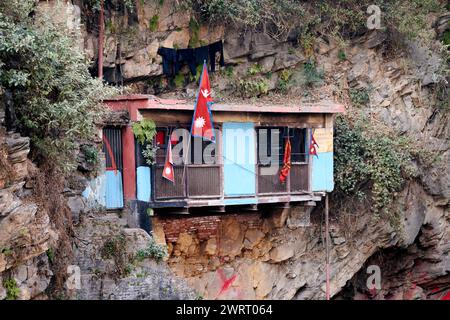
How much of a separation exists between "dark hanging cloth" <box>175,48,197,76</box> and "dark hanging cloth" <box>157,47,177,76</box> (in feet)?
0.42

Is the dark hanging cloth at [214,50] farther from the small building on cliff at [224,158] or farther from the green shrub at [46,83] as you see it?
the green shrub at [46,83]

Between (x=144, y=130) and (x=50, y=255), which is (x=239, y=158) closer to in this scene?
(x=144, y=130)

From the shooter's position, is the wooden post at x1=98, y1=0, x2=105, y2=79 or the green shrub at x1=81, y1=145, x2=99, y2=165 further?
the wooden post at x1=98, y1=0, x2=105, y2=79

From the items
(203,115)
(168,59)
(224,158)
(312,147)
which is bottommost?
(224,158)

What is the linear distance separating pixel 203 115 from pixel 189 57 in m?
3.62

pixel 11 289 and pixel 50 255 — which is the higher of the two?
pixel 50 255

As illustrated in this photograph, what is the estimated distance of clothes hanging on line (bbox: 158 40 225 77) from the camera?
2239 centimetres

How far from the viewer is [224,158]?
20562mm

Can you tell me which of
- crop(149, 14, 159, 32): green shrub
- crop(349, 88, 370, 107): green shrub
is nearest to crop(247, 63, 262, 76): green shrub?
crop(349, 88, 370, 107): green shrub

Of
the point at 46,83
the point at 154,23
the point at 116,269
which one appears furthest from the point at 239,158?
A: the point at 46,83

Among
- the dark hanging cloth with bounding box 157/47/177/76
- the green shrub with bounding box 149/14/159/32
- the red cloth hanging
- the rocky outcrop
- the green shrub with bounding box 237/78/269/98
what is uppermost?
the green shrub with bounding box 149/14/159/32

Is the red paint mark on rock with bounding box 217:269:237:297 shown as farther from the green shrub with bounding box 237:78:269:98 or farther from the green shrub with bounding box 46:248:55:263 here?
A: the green shrub with bounding box 46:248:55:263

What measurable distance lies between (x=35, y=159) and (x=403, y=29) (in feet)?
45.6

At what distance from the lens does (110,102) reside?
19969 millimetres
